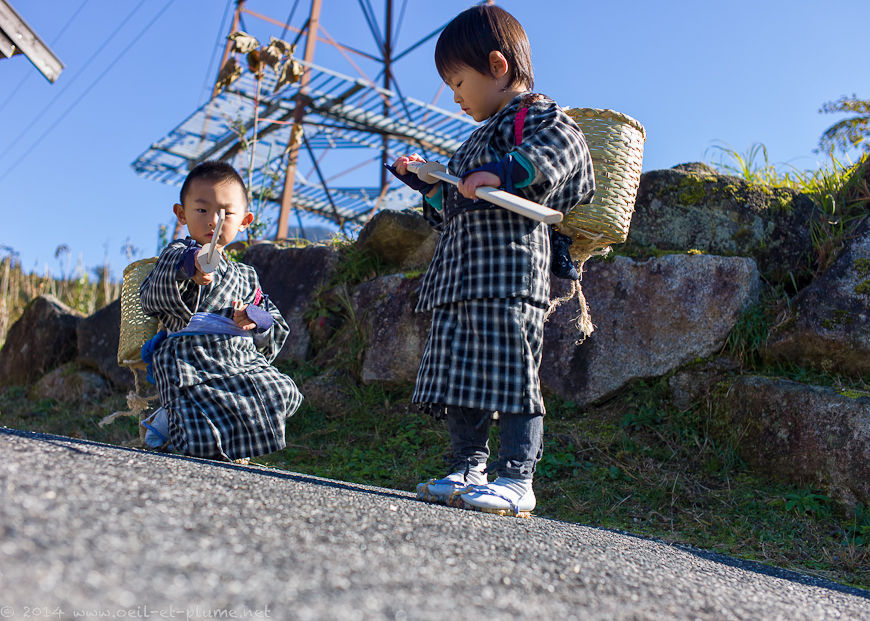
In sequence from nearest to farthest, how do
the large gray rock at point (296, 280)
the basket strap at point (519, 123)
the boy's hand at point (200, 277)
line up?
the basket strap at point (519, 123) → the boy's hand at point (200, 277) → the large gray rock at point (296, 280)

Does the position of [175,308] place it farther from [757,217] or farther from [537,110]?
[757,217]

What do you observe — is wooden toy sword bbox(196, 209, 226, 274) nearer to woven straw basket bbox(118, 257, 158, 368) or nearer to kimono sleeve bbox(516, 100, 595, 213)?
woven straw basket bbox(118, 257, 158, 368)

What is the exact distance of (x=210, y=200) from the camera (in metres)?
2.65

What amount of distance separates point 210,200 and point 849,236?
294 centimetres

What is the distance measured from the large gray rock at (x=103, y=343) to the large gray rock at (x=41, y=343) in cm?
33

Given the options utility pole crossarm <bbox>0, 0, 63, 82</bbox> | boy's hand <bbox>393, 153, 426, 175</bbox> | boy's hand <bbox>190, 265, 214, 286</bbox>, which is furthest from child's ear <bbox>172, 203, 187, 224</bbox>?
utility pole crossarm <bbox>0, 0, 63, 82</bbox>

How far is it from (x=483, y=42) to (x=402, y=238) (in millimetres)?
2237

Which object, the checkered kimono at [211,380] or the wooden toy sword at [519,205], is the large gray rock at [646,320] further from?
the wooden toy sword at [519,205]

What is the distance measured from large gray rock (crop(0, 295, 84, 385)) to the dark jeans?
4.82 m

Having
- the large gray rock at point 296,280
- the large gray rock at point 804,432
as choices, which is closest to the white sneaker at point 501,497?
the large gray rock at point 804,432

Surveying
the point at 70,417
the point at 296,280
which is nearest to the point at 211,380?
the point at 296,280

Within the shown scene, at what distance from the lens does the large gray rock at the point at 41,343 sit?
5840 millimetres

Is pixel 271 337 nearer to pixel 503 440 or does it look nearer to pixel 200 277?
pixel 200 277

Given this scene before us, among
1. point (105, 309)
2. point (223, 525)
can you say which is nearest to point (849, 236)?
point (223, 525)
